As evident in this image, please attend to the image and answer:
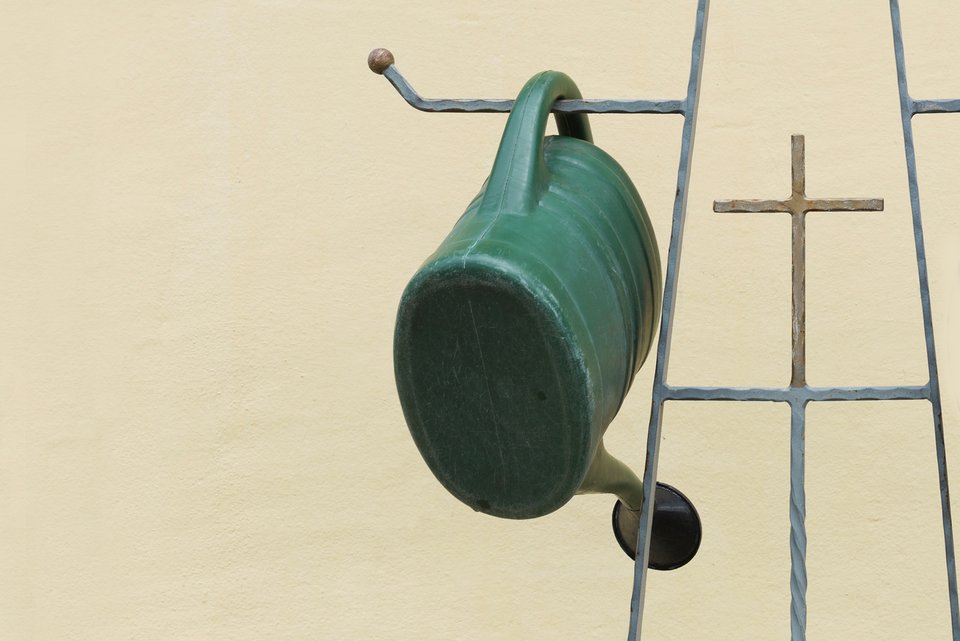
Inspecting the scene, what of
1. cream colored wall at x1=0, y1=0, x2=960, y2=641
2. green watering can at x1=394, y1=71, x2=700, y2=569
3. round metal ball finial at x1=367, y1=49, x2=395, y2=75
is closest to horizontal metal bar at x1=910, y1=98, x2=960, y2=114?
green watering can at x1=394, y1=71, x2=700, y2=569

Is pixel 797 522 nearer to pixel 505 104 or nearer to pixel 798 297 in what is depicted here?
pixel 798 297

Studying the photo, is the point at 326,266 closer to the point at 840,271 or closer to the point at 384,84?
the point at 384,84

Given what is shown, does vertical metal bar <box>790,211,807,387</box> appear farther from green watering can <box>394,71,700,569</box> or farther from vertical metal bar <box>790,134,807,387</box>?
green watering can <box>394,71,700,569</box>

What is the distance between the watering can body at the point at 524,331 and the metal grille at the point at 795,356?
0.17 feet

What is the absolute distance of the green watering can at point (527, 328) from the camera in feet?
3.25

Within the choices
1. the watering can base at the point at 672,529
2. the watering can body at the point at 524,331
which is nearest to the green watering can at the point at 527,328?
the watering can body at the point at 524,331

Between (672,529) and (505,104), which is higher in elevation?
(505,104)

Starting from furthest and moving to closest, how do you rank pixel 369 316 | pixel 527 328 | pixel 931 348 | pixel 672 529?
pixel 369 316 < pixel 672 529 < pixel 931 348 < pixel 527 328

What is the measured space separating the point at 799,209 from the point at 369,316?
0.70 metres

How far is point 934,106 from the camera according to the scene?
116 cm

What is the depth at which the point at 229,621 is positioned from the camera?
1.76 m

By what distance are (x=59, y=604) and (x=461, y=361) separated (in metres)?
0.91

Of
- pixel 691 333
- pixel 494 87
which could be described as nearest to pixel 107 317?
pixel 494 87

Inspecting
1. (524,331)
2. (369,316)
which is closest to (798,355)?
(524,331)
